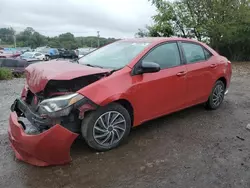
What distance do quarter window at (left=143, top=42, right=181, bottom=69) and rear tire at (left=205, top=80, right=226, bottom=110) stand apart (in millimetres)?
1361

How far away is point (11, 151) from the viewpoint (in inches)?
149

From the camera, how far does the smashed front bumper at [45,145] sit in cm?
311

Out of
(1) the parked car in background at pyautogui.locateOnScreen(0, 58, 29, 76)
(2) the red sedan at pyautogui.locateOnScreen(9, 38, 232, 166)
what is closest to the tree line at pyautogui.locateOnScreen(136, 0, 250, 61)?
(1) the parked car in background at pyautogui.locateOnScreen(0, 58, 29, 76)

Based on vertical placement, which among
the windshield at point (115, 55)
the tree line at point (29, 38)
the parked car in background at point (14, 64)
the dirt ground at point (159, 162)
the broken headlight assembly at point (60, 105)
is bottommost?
the dirt ground at point (159, 162)

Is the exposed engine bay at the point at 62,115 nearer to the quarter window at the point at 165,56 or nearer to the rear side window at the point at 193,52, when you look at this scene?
the quarter window at the point at 165,56

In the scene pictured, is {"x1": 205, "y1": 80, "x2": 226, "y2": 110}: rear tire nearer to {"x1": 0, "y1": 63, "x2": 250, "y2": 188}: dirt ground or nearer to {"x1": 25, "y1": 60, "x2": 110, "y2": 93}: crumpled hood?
{"x1": 0, "y1": 63, "x2": 250, "y2": 188}: dirt ground

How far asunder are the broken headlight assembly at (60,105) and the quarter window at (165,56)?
4.37 ft

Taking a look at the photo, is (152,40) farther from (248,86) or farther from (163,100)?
(248,86)

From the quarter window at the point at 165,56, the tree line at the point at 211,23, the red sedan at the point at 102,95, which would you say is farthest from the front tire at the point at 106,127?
the tree line at the point at 211,23

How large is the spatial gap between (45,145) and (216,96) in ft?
12.3

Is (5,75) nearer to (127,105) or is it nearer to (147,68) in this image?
(127,105)

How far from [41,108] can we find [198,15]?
1952cm

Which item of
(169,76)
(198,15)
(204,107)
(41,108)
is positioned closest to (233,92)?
(204,107)

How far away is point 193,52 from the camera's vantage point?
5.00 m
